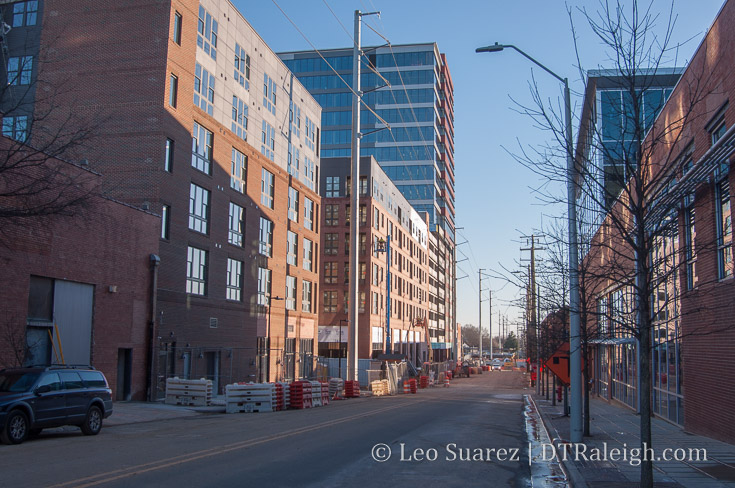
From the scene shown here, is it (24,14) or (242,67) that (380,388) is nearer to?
(242,67)

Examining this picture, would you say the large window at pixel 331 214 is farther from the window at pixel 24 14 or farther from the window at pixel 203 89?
the window at pixel 24 14

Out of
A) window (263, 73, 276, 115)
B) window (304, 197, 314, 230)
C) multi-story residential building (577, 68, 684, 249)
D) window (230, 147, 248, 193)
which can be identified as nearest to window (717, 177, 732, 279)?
multi-story residential building (577, 68, 684, 249)

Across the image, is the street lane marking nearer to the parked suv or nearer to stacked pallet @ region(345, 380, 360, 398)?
the parked suv

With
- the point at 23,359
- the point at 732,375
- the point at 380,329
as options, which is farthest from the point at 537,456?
the point at 380,329

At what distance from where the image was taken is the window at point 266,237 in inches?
1645

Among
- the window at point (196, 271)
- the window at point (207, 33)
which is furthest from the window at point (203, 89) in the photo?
the window at point (196, 271)

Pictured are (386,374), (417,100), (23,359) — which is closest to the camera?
(23,359)

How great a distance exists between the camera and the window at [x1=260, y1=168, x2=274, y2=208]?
137ft

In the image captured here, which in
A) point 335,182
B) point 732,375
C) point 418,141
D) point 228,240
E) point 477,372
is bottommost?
point 477,372

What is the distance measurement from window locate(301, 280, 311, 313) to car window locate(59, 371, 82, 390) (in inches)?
1282

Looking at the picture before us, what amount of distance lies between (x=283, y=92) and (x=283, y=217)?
864 cm

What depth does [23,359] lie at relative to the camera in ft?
67.2

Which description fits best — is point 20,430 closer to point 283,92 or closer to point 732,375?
point 732,375

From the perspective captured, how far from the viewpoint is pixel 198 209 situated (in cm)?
3328
